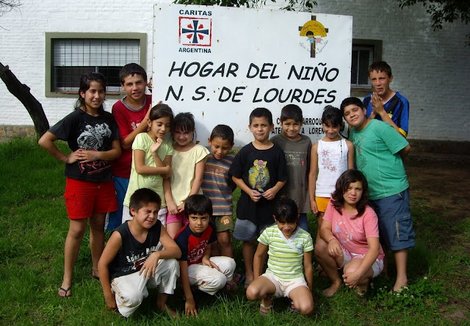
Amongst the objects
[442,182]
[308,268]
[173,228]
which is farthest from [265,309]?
[442,182]

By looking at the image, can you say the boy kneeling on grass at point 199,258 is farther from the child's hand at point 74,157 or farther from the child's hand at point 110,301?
the child's hand at point 74,157

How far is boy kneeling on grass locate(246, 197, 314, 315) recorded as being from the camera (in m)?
3.27

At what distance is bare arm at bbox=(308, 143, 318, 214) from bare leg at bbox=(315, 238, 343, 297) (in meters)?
0.30

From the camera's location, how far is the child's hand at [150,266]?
3156mm

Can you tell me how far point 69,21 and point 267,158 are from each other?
8.96 meters

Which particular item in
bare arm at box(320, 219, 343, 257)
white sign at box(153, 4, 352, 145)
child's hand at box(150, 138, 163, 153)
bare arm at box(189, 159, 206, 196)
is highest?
white sign at box(153, 4, 352, 145)

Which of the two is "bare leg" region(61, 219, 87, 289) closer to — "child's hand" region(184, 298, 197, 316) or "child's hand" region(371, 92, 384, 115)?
"child's hand" region(184, 298, 197, 316)

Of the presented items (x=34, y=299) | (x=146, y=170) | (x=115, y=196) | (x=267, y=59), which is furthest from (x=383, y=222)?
(x=34, y=299)

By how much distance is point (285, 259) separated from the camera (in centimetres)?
338

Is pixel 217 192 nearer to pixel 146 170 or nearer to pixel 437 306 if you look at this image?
pixel 146 170

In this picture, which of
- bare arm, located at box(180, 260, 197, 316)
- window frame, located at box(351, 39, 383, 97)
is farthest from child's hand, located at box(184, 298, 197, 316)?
window frame, located at box(351, 39, 383, 97)

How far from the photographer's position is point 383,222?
372cm

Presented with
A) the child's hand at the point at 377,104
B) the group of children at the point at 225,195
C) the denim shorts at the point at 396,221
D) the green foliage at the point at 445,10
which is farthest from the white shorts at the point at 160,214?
the green foliage at the point at 445,10

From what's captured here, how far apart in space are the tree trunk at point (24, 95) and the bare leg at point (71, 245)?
649cm
